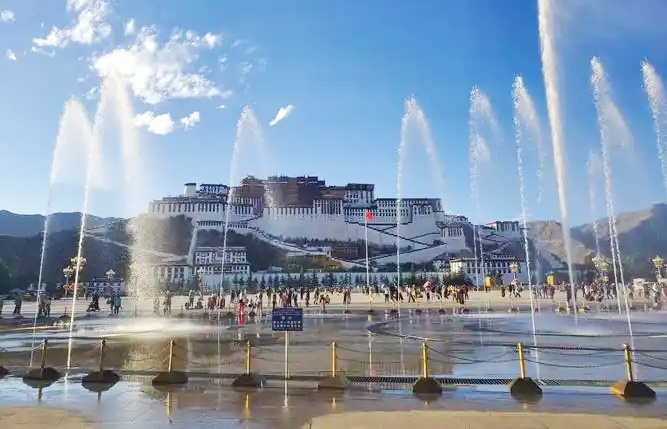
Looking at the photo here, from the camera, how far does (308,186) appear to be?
126 metres

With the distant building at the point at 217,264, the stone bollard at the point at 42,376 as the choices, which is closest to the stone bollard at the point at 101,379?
the stone bollard at the point at 42,376

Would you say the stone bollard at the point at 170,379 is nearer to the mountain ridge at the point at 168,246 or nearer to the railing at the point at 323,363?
the railing at the point at 323,363

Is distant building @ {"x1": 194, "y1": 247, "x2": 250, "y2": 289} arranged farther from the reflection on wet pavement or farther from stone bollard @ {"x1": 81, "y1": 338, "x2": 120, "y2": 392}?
the reflection on wet pavement

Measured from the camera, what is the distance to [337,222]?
120 m

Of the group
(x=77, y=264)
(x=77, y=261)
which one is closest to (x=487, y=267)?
(x=77, y=261)

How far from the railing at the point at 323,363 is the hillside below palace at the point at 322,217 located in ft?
304

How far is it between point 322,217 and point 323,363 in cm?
10836

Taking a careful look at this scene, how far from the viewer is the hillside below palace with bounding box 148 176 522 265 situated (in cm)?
11250

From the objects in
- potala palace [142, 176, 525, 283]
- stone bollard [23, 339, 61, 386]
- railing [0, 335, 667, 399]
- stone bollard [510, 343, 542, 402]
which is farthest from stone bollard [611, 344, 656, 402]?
potala palace [142, 176, 525, 283]

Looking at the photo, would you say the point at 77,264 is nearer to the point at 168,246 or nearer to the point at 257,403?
the point at 257,403

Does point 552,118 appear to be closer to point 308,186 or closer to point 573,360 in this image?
point 573,360

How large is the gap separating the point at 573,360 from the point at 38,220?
21368cm

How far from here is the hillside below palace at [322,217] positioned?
369 ft

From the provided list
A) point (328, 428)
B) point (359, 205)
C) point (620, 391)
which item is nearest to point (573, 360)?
point (620, 391)
